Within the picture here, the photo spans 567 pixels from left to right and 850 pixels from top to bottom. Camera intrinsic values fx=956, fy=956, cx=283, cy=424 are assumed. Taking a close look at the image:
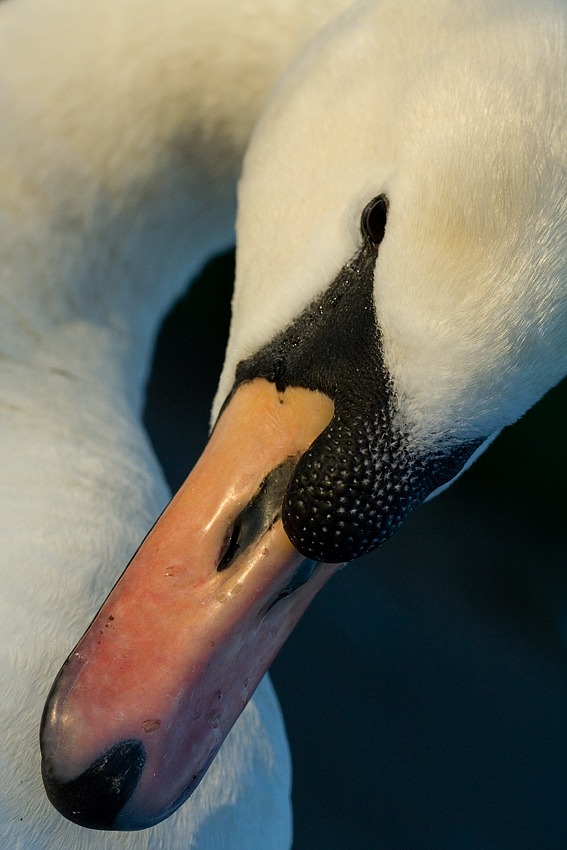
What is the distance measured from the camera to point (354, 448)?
1.15m

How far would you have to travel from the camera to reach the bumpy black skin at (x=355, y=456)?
3.71 ft

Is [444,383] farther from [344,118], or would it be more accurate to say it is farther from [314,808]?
[314,808]

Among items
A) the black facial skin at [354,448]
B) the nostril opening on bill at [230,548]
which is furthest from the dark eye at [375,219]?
the nostril opening on bill at [230,548]

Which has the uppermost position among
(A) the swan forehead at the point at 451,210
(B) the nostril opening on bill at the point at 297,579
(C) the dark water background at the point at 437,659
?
(A) the swan forehead at the point at 451,210

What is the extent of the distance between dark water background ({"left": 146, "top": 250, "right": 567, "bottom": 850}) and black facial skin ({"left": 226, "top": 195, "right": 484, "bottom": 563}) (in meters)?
1.07

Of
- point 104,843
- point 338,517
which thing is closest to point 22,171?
point 338,517

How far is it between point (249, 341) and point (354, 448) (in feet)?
0.99

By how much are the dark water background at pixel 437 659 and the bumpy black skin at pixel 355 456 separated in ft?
3.53

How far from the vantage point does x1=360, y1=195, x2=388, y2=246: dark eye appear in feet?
4.11

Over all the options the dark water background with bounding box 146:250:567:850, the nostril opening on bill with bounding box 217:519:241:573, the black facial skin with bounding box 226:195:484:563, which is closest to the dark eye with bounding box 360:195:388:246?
the black facial skin with bounding box 226:195:484:563

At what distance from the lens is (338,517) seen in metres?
1.13

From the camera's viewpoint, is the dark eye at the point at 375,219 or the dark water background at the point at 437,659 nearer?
the dark eye at the point at 375,219

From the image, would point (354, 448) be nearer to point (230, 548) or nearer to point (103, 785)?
point (230, 548)

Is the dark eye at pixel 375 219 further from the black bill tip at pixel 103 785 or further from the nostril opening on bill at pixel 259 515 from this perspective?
the black bill tip at pixel 103 785
